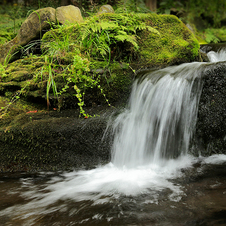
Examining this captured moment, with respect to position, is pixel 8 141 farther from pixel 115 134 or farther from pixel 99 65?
pixel 99 65

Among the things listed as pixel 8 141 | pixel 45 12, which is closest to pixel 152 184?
pixel 8 141

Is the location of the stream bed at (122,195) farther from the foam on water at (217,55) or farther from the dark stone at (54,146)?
the foam on water at (217,55)

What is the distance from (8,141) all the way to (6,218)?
1.43m

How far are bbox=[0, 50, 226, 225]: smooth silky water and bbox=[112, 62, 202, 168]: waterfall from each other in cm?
1

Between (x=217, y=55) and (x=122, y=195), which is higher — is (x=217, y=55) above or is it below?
above

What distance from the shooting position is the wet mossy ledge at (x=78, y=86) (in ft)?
9.13

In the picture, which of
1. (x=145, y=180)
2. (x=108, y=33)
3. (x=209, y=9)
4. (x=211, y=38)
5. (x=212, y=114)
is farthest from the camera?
(x=209, y=9)

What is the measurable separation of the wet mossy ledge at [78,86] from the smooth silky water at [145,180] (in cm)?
25

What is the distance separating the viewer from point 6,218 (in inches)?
65.1

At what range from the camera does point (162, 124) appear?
283cm

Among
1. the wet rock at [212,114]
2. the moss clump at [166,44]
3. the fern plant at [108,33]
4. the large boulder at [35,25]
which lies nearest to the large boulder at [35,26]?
the large boulder at [35,25]

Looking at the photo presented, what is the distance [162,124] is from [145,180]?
902 millimetres

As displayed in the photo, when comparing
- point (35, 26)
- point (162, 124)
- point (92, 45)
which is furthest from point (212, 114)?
point (35, 26)

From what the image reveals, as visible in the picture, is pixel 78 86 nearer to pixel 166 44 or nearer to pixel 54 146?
pixel 54 146
